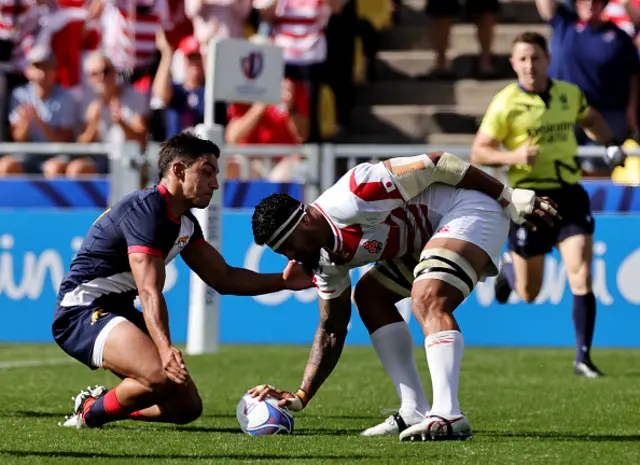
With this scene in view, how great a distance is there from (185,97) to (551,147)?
5.92 meters

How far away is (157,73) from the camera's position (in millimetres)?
17000

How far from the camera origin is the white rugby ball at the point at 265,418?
7.84m

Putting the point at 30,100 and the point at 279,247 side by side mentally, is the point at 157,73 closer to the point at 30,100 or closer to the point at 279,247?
the point at 30,100

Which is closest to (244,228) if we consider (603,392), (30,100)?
(30,100)

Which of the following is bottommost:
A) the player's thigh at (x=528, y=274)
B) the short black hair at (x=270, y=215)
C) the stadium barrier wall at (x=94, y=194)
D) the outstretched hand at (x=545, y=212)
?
the stadium barrier wall at (x=94, y=194)

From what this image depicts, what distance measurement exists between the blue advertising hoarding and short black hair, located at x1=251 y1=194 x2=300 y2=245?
685 centimetres

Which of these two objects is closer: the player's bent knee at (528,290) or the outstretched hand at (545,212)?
the outstretched hand at (545,212)

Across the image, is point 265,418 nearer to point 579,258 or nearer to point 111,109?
point 579,258

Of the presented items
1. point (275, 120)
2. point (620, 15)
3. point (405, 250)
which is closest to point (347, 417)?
point (405, 250)

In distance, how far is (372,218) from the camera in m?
7.53

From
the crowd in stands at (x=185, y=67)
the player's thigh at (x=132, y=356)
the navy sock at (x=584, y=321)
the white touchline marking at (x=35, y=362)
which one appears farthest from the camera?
the crowd in stands at (x=185, y=67)

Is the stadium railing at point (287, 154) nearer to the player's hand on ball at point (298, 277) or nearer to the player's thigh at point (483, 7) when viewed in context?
the player's thigh at point (483, 7)

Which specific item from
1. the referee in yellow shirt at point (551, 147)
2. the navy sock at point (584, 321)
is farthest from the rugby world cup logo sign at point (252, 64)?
the navy sock at point (584, 321)

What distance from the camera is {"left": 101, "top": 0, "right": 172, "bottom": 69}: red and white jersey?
17.6 m
